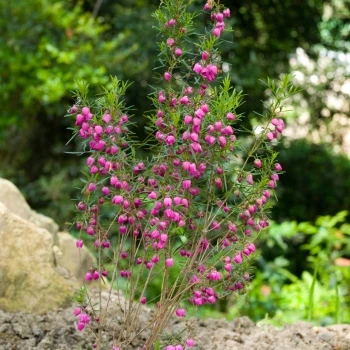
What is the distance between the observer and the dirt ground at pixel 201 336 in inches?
128

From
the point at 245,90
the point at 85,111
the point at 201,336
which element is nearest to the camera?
the point at 85,111

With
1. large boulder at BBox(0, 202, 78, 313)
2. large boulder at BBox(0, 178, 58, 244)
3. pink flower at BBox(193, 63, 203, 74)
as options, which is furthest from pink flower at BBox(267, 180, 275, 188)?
large boulder at BBox(0, 178, 58, 244)

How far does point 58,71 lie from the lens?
7.04 metres

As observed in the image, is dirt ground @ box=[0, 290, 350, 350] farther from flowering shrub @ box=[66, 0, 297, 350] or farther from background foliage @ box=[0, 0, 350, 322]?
background foliage @ box=[0, 0, 350, 322]

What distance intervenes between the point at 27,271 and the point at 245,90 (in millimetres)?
4914

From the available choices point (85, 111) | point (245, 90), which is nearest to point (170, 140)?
point (85, 111)

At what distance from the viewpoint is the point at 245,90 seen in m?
8.07

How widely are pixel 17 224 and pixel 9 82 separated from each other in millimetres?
4239

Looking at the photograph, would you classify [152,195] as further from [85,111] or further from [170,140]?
[85,111]

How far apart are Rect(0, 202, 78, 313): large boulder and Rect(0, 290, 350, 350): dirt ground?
9 centimetres

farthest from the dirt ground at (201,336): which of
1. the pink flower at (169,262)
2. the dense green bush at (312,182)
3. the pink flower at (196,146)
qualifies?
the dense green bush at (312,182)

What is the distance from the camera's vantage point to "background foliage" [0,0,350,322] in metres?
6.71

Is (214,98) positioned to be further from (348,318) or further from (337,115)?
(337,115)

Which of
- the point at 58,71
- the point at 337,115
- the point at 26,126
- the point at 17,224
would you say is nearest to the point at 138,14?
the point at 58,71
